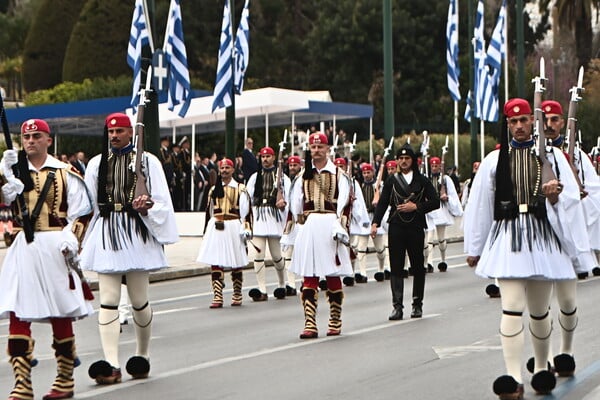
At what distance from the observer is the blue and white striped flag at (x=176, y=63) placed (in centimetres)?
2733

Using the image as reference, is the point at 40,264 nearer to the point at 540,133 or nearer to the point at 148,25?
the point at 540,133

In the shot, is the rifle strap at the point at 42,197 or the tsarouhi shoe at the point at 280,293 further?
the tsarouhi shoe at the point at 280,293

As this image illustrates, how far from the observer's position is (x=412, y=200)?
16453mm

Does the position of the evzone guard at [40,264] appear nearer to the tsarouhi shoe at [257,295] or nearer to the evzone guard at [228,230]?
the evzone guard at [228,230]

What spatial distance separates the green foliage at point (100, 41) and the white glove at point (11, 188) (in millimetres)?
51496

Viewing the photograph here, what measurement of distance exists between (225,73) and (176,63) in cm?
178

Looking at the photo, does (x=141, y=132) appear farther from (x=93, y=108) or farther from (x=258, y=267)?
(x=93, y=108)

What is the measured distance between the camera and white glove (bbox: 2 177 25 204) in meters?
9.43

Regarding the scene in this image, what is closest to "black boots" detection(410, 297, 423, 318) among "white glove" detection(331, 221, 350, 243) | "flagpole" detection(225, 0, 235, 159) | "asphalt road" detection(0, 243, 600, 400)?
"asphalt road" detection(0, 243, 600, 400)

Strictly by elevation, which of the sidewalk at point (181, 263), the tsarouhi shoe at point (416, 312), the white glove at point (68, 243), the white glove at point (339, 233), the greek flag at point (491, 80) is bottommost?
the sidewalk at point (181, 263)

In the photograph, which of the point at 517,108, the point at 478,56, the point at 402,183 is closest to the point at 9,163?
the point at 517,108

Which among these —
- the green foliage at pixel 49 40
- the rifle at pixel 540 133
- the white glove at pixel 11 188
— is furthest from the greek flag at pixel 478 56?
the green foliage at pixel 49 40

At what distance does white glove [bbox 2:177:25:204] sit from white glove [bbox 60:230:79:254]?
477mm

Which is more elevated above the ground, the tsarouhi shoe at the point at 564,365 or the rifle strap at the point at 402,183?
the rifle strap at the point at 402,183
